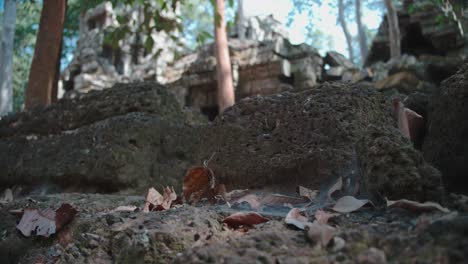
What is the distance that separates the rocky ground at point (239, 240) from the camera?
79 cm

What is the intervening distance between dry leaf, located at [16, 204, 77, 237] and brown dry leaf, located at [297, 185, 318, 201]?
2.54 feet

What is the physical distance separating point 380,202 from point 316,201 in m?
0.29

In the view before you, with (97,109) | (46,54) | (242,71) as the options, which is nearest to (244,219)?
(97,109)

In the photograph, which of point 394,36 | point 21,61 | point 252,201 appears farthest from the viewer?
point 21,61

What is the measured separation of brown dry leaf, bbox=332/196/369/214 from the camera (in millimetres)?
1176

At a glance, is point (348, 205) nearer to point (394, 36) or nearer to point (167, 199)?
point (167, 199)

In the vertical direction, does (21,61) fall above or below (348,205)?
above

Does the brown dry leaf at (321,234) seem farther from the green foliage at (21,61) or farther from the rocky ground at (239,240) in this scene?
the green foliage at (21,61)

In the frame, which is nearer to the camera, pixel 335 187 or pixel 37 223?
pixel 335 187

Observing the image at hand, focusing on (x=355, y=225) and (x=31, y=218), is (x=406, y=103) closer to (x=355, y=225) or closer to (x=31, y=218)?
(x=355, y=225)

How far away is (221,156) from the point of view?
6.40 ft

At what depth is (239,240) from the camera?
0.94 m

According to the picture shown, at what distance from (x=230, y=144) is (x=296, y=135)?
293mm

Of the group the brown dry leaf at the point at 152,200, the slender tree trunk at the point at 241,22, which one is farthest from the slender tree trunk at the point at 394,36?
the brown dry leaf at the point at 152,200
